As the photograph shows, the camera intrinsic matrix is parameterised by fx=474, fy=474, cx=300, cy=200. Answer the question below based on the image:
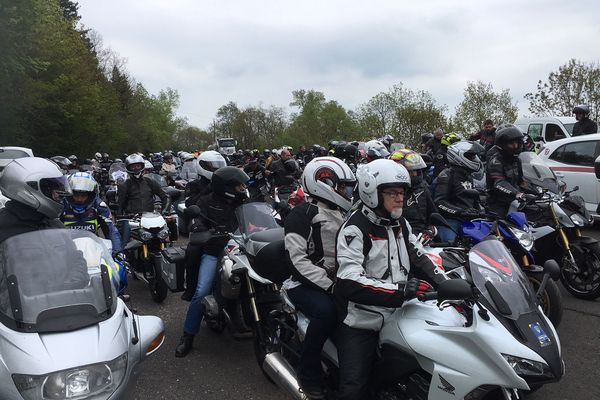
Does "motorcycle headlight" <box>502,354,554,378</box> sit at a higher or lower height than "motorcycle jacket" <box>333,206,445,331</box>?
lower

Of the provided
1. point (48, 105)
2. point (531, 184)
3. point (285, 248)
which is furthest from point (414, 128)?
point (285, 248)

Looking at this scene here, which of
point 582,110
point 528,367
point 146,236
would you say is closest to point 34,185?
point 528,367

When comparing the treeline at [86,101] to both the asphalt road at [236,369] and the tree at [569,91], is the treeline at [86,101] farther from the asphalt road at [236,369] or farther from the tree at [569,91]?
the asphalt road at [236,369]

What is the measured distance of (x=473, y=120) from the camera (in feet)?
124

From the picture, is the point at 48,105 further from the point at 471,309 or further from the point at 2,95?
the point at 471,309

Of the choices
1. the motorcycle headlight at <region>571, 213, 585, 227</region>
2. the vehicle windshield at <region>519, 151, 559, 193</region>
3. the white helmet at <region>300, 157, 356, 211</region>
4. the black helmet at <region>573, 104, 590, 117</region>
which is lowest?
the motorcycle headlight at <region>571, 213, 585, 227</region>

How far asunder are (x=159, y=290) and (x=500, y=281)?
200 inches

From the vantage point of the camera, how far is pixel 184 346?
4.86 metres

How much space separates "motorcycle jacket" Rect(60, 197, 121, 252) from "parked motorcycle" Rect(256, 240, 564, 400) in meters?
3.93

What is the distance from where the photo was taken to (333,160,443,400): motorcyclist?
9.41 feet

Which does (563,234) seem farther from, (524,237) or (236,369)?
(236,369)

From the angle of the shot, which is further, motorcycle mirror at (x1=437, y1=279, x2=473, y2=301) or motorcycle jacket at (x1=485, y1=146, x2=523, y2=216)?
motorcycle jacket at (x1=485, y1=146, x2=523, y2=216)

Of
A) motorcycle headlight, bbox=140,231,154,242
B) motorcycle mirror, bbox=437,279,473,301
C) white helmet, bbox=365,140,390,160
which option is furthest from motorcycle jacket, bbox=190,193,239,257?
white helmet, bbox=365,140,390,160

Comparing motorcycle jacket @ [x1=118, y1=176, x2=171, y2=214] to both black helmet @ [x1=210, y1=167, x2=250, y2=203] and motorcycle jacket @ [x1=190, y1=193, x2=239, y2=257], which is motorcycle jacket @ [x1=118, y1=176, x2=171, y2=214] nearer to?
motorcycle jacket @ [x1=190, y1=193, x2=239, y2=257]
